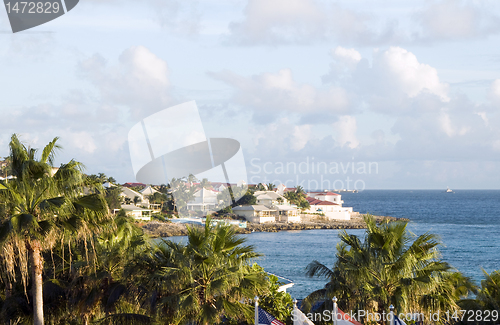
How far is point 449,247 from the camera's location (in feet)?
206

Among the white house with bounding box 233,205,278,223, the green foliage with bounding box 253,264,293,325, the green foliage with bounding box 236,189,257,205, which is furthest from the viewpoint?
the green foliage with bounding box 236,189,257,205

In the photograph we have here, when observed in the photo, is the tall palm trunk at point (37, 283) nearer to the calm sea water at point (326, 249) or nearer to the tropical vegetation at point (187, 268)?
the tropical vegetation at point (187, 268)

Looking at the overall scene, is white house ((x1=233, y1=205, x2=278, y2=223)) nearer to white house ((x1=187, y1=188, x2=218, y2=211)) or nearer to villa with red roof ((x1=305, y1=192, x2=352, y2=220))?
white house ((x1=187, y1=188, x2=218, y2=211))

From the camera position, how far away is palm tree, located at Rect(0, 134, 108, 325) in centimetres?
971

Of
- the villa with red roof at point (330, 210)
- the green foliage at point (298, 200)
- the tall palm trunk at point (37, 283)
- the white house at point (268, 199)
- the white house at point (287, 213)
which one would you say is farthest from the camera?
the green foliage at point (298, 200)

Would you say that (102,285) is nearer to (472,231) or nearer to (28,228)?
(28,228)

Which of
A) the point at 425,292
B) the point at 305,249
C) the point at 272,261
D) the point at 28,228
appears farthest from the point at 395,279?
the point at 305,249

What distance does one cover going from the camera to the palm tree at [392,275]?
10.2m

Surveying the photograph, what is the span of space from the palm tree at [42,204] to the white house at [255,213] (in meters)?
88.9

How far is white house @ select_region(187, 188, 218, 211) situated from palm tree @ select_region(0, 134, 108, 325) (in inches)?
3586

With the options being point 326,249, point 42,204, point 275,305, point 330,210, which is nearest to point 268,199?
point 330,210

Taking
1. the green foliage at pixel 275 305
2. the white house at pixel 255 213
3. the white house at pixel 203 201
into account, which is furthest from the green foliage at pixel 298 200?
the green foliage at pixel 275 305

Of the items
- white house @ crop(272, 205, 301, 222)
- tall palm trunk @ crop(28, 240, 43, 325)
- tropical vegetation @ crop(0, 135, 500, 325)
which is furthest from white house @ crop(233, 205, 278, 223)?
tall palm trunk @ crop(28, 240, 43, 325)

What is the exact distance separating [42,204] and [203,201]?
95.0 metres
